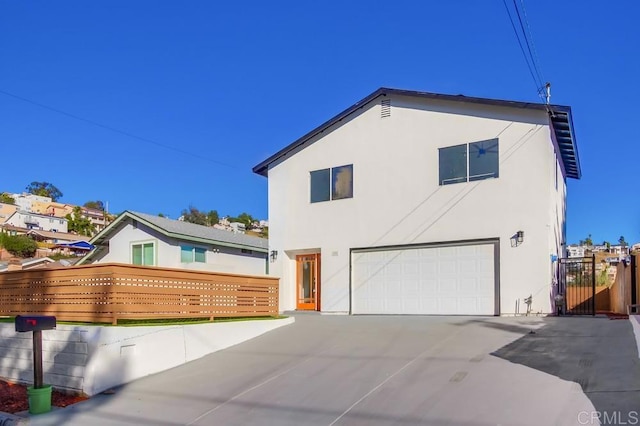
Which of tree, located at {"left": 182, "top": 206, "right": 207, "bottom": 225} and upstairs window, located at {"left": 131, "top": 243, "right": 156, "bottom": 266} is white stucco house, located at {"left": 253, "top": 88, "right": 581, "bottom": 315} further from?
tree, located at {"left": 182, "top": 206, "right": 207, "bottom": 225}

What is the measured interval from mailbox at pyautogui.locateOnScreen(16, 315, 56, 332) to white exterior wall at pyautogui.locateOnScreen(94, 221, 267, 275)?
465 inches

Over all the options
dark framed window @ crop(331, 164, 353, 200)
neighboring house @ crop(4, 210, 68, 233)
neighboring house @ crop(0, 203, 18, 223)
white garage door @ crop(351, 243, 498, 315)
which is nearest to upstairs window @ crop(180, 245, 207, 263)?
dark framed window @ crop(331, 164, 353, 200)

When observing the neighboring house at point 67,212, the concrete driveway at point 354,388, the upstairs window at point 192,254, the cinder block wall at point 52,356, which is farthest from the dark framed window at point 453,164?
the neighboring house at point 67,212

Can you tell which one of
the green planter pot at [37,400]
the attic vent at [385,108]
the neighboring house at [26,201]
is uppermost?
the neighboring house at [26,201]

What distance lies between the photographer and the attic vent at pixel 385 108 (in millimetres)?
17938

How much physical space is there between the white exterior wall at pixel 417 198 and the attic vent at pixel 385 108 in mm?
143

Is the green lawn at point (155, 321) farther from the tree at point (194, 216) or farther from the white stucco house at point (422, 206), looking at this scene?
the tree at point (194, 216)

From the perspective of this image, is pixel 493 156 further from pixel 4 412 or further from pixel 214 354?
pixel 4 412

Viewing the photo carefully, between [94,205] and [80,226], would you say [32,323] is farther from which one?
[94,205]

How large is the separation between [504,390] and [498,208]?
353 inches

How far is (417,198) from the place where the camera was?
17.0m

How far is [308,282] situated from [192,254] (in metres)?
5.14

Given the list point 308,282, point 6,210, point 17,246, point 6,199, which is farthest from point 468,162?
point 6,199

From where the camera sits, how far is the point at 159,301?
37.2 ft
